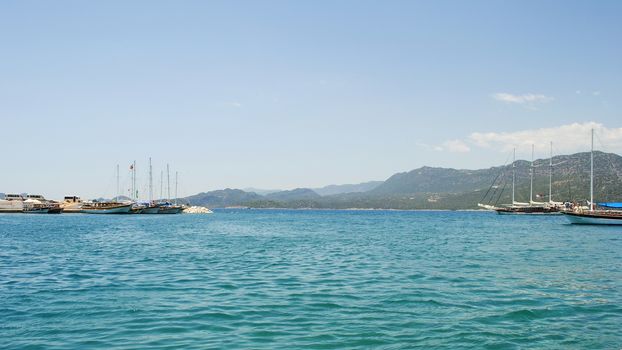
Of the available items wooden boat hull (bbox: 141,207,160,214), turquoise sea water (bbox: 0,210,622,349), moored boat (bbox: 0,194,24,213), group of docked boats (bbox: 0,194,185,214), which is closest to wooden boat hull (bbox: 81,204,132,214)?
group of docked boats (bbox: 0,194,185,214)

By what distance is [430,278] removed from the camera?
27.5 meters

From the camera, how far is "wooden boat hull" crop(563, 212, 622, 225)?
8924cm

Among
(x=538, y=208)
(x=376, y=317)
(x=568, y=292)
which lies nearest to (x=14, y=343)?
(x=376, y=317)

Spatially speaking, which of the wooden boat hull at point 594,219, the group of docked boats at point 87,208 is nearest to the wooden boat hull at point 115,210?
the group of docked boats at point 87,208

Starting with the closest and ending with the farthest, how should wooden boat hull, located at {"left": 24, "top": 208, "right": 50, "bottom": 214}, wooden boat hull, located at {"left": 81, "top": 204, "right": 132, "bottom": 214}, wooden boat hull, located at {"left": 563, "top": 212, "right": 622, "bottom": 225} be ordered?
wooden boat hull, located at {"left": 563, "top": 212, "right": 622, "bottom": 225} → wooden boat hull, located at {"left": 81, "top": 204, "right": 132, "bottom": 214} → wooden boat hull, located at {"left": 24, "top": 208, "right": 50, "bottom": 214}

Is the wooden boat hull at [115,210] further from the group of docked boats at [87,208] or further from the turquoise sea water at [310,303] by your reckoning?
the turquoise sea water at [310,303]

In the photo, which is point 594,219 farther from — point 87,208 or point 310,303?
point 87,208

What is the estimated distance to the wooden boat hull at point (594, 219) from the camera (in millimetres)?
89244

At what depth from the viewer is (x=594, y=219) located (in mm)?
91875

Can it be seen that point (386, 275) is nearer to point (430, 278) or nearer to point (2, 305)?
point (430, 278)

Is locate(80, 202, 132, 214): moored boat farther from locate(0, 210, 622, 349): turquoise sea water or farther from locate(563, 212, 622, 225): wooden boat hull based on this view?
locate(0, 210, 622, 349): turquoise sea water

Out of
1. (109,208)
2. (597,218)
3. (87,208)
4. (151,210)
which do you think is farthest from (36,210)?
(597,218)

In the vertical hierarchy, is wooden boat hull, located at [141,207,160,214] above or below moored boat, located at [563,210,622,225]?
below

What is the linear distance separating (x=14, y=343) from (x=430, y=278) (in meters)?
19.4
